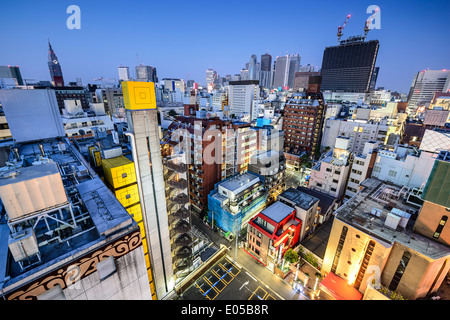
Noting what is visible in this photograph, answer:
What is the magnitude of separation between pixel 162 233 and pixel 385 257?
24950 millimetres

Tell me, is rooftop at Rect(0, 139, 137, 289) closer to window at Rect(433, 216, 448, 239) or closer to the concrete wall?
the concrete wall

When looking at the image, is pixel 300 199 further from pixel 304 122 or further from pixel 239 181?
pixel 304 122

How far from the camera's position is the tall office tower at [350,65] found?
454 feet

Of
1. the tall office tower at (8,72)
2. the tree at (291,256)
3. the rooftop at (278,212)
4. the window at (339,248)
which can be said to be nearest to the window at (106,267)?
the rooftop at (278,212)

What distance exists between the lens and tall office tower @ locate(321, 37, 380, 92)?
13838 centimetres

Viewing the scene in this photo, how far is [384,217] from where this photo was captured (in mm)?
23984

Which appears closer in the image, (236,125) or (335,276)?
(335,276)

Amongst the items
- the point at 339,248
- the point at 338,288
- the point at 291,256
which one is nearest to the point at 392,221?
the point at 339,248

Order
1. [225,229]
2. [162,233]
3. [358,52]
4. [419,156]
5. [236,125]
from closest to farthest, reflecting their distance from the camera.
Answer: [162,233] < [419,156] < [225,229] < [236,125] < [358,52]

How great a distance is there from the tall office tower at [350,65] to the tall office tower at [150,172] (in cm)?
17616

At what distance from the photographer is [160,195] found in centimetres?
1850

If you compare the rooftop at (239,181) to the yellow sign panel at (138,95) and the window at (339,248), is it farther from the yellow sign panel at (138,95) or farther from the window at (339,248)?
the yellow sign panel at (138,95)

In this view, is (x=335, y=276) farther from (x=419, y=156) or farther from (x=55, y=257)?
(x=55, y=257)
